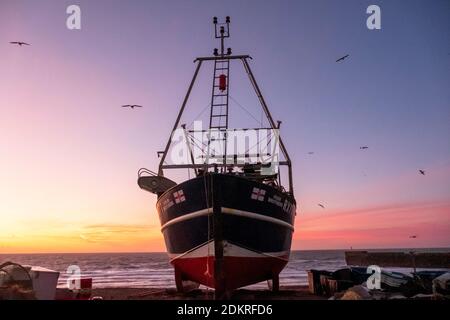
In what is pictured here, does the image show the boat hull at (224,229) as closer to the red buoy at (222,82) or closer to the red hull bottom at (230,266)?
the red hull bottom at (230,266)

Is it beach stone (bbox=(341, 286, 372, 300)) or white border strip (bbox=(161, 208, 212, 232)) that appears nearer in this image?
beach stone (bbox=(341, 286, 372, 300))

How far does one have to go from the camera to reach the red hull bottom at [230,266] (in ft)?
47.8

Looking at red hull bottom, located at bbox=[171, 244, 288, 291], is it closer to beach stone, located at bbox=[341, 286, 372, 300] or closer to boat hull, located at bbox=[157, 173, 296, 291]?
boat hull, located at bbox=[157, 173, 296, 291]

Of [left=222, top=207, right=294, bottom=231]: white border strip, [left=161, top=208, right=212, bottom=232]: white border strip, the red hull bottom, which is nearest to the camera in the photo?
the red hull bottom

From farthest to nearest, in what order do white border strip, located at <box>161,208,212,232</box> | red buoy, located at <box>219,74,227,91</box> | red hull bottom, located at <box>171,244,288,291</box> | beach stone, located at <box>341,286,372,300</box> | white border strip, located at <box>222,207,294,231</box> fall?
red buoy, located at <box>219,74,227,91</box> < white border strip, located at <box>161,208,212,232</box> < white border strip, located at <box>222,207,294,231</box> < red hull bottom, located at <box>171,244,288,291</box> < beach stone, located at <box>341,286,372,300</box>

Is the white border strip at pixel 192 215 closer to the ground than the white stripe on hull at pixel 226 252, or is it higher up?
higher up

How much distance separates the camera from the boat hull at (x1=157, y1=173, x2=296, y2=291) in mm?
14648

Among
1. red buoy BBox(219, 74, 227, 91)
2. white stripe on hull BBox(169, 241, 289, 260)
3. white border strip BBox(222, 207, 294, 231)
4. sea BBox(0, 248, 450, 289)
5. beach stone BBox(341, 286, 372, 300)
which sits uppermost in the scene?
red buoy BBox(219, 74, 227, 91)

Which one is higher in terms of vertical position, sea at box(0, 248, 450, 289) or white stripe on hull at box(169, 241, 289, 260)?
white stripe on hull at box(169, 241, 289, 260)

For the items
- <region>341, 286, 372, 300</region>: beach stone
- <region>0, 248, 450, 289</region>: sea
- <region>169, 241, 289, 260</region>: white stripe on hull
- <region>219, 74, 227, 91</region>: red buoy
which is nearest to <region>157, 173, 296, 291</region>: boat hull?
<region>169, 241, 289, 260</region>: white stripe on hull

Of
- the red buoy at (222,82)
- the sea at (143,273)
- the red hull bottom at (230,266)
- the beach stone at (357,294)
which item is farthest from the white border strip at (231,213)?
the sea at (143,273)

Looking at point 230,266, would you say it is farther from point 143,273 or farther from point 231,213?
point 143,273

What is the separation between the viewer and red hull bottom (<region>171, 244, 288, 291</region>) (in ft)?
47.8
